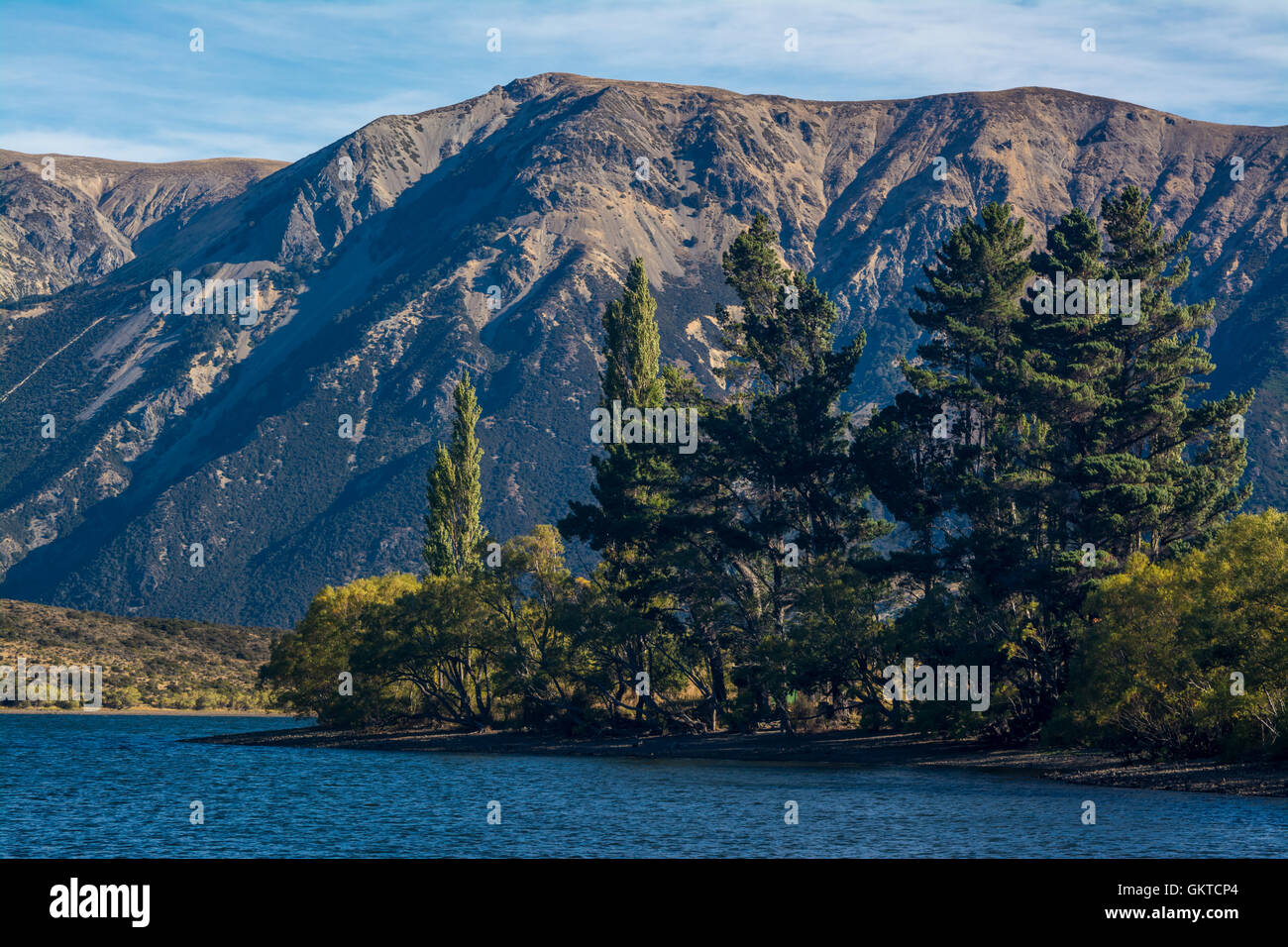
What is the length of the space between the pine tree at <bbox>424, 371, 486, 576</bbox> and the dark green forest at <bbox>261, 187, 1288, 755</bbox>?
19.0 ft

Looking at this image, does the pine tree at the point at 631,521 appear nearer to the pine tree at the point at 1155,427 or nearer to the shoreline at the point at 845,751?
the shoreline at the point at 845,751

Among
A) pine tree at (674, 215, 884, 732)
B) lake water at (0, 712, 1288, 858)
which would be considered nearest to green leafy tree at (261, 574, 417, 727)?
lake water at (0, 712, 1288, 858)

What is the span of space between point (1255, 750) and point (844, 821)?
20910 millimetres

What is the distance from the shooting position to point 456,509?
110 metres

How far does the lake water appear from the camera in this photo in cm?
4309

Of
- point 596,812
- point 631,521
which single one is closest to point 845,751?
point 631,521

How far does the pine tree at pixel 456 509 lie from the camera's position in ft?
357

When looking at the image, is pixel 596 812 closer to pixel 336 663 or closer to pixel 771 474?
pixel 771 474

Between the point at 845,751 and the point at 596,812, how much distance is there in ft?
91.9

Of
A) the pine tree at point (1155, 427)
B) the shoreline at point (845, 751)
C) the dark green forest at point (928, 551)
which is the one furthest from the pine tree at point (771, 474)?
the pine tree at point (1155, 427)
